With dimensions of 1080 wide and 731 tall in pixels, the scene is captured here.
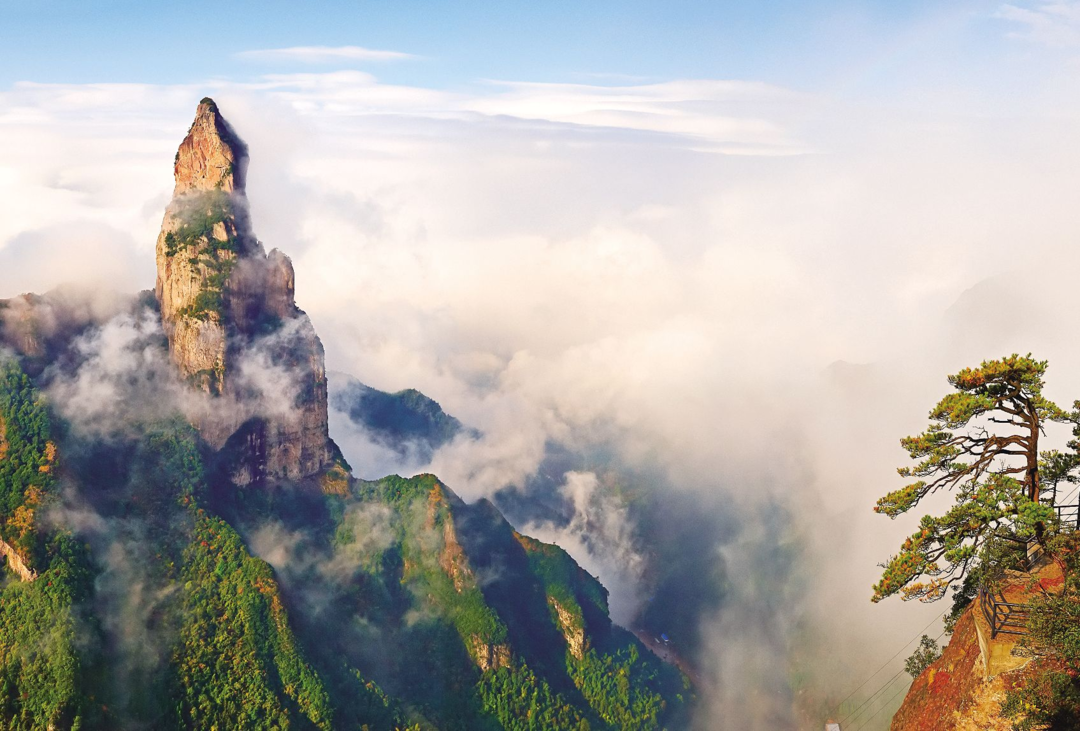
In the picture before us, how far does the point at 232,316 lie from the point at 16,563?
57.0 metres

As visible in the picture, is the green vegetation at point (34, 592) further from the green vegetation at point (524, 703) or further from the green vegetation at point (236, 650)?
the green vegetation at point (524, 703)

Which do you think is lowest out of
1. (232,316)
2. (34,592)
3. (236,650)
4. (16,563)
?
(236,650)

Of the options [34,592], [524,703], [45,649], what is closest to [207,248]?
[34,592]

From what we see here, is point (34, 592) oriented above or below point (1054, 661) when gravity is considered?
below

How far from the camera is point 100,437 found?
485ft

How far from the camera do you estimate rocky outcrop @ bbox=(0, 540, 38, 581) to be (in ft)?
402

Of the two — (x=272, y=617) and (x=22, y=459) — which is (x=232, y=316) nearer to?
(x=22, y=459)

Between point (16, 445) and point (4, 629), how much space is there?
100 feet

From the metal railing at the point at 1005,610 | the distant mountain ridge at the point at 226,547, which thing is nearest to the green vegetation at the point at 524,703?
the distant mountain ridge at the point at 226,547

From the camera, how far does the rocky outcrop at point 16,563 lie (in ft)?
402

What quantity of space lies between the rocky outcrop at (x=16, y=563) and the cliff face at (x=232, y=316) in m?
41.6

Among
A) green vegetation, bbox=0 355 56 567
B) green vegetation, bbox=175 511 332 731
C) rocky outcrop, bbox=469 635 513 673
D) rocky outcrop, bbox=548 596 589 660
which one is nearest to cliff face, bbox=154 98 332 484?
green vegetation, bbox=175 511 332 731

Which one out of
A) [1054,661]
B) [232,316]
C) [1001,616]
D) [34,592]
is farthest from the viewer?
[232,316]

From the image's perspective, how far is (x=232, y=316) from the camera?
6457 inches
